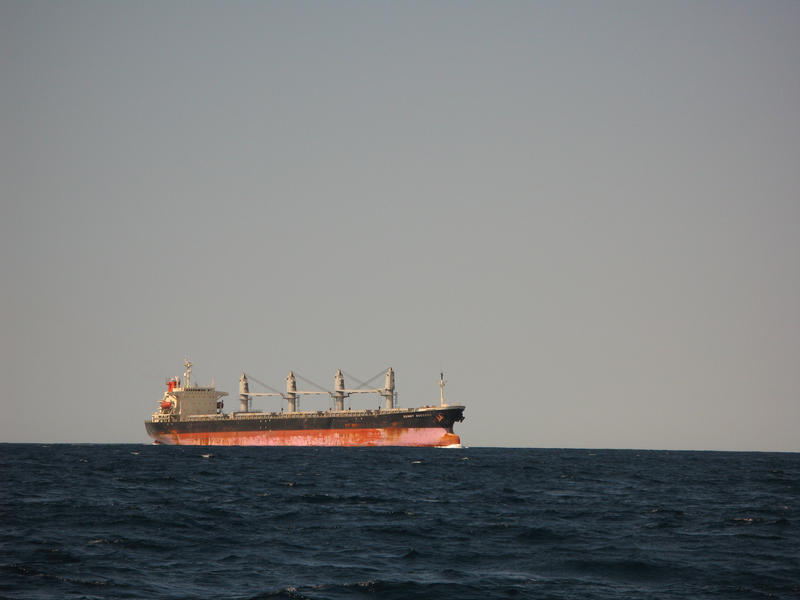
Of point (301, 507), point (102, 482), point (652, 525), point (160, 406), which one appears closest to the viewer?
point (652, 525)

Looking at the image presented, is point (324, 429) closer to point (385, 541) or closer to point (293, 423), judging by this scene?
point (293, 423)

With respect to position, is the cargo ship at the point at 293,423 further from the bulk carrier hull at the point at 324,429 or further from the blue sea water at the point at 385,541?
the blue sea water at the point at 385,541

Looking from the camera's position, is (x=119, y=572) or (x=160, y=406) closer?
(x=119, y=572)

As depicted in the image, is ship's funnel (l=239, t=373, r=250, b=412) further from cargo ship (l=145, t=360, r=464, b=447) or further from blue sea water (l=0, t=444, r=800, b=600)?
blue sea water (l=0, t=444, r=800, b=600)

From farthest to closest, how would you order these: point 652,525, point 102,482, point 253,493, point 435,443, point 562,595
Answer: point 435,443
point 102,482
point 253,493
point 652,525
point 562,595

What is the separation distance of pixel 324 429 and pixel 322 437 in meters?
1.65

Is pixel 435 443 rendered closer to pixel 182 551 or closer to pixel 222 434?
pixel 222 434

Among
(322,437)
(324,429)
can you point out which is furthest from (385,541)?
(322,437)

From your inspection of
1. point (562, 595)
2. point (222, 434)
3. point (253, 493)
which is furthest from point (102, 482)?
point (222, 434)

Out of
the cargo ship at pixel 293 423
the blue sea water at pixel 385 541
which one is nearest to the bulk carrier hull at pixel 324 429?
the cargo ship at pixel 293 423

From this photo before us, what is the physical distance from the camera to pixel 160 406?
498 ft

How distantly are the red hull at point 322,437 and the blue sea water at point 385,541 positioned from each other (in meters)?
72.1

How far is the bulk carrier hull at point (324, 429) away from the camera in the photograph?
400 feet

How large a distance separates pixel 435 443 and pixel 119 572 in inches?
4025
